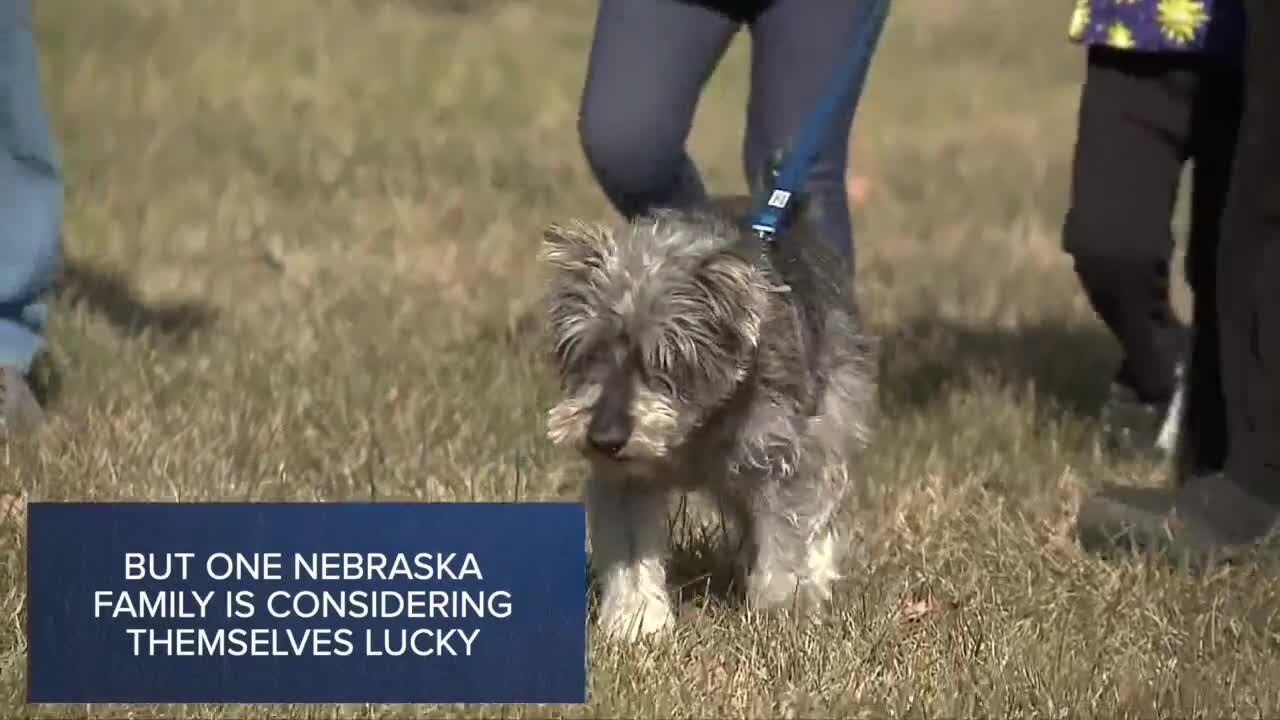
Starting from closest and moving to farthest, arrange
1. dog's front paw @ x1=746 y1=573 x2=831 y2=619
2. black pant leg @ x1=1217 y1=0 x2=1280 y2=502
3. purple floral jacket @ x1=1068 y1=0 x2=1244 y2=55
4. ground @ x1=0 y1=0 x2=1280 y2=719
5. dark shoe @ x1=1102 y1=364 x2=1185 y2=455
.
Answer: ground @ x1=0 y1=0 x2=1280 y2=719 < dog's front paw @ x1=746 y1=573 x2=831 y2=619 < black pant leg @ x1=1217 y1=0 x2=1280 y2=502 < purple floral jacket @ x1=1068 y1=0 x2=1244 y2=55 < dark shoe @ x1=1102 y1=364 x2=1185 y2=455

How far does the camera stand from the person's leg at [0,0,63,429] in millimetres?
4594

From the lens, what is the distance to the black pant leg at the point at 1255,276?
383 cm

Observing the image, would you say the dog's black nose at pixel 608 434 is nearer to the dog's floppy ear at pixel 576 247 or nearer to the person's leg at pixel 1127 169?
the dog's floppy ear at pixel 576 247

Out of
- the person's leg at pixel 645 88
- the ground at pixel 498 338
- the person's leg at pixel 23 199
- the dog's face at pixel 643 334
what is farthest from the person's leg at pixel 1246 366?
the person's leg at pixel 23 199

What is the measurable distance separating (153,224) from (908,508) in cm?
413

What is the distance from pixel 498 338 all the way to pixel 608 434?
9.35 ft

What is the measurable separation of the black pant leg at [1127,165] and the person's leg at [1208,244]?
0.15 ft

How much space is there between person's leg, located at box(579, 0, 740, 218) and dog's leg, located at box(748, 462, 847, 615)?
0.68 meters

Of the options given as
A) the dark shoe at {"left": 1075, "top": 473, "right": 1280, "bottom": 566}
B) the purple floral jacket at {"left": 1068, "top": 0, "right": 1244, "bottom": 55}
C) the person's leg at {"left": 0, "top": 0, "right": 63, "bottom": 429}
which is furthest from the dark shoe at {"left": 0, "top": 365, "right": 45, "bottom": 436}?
the purple floral jacket at {"left": 1068, "top": 0, "right": 1244, "bottom": 55}

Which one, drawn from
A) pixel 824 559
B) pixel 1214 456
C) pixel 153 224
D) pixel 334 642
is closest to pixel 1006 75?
pixel 153 224

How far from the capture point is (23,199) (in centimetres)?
471

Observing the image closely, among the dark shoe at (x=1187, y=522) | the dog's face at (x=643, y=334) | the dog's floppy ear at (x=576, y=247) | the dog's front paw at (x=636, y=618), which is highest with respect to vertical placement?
the dog's floppy ear at (x=576, y=247)

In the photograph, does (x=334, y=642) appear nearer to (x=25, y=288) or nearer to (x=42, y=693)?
(x=42, y=693)
